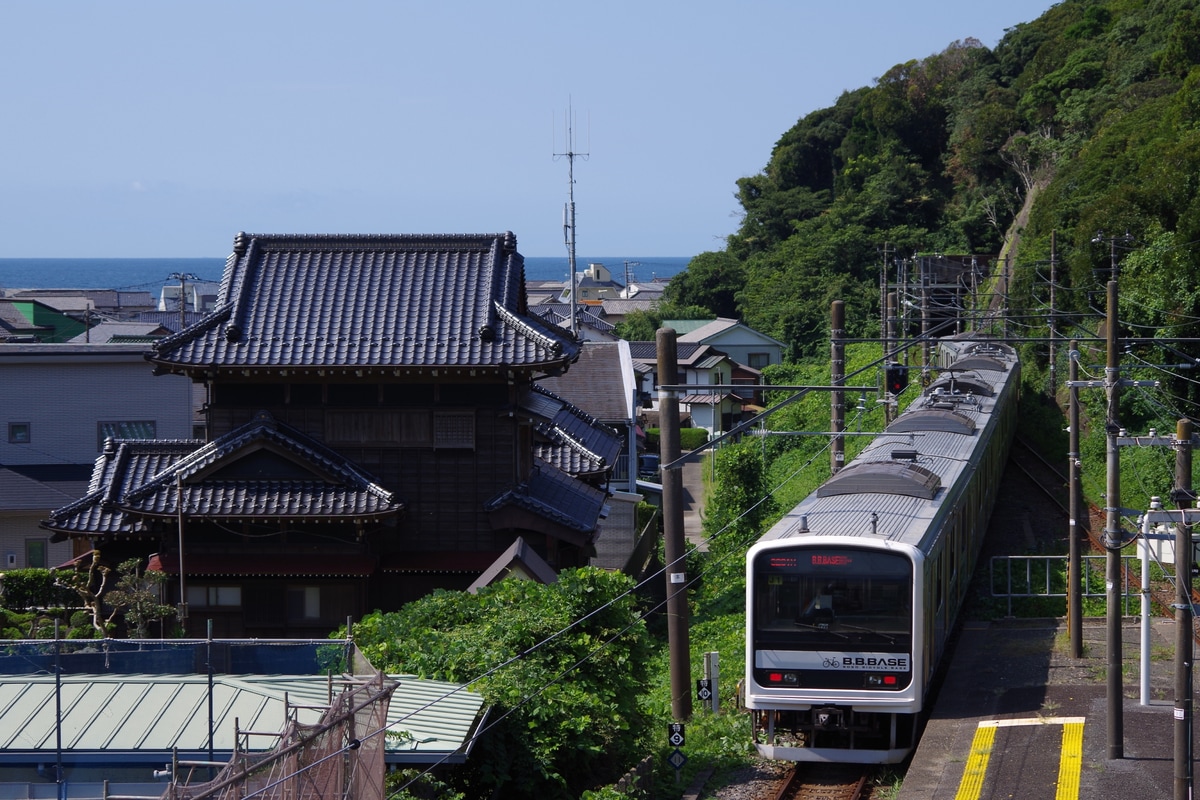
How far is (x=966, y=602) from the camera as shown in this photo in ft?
56.6

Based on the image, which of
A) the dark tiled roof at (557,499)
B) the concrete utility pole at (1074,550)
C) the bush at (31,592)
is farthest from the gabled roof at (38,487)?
the concrete utility pole at (1074,550)

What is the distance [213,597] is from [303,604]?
1.15 metres

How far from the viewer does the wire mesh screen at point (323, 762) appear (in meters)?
6.24

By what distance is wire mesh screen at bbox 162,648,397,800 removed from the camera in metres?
6.24

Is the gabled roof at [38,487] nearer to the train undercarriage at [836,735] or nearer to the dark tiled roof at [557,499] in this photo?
the dark tiled roof at [557,499]

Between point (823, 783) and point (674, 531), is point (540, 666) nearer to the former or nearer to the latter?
point (674, 531)

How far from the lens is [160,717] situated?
27.5 feet

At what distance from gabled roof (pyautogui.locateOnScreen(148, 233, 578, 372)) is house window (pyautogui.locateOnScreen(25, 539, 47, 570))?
9.22 m

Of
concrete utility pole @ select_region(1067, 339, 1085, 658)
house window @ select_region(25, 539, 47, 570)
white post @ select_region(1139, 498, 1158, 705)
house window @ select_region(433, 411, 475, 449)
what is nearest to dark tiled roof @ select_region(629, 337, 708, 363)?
house window @ select_region(25, 539, 47, 570)

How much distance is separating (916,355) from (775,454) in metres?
10.1

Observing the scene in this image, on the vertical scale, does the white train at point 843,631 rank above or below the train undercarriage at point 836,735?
above

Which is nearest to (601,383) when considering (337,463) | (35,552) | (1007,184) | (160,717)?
(35,552)

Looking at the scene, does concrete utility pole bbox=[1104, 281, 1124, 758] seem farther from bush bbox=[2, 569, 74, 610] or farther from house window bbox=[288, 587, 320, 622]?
bush bbox=[2, 569, 74, 610]

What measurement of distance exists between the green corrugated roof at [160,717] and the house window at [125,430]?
1709 cm
